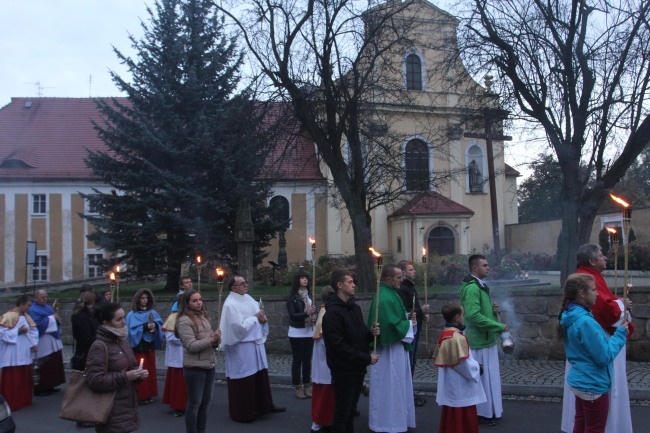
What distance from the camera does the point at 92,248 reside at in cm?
3416

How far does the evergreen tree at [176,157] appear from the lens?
19859mm

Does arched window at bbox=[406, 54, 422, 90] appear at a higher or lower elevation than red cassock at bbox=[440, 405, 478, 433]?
higher

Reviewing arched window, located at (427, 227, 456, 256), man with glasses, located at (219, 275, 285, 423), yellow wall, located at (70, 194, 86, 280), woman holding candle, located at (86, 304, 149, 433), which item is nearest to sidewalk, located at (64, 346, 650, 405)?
man with glasses, located at (219, 275, 285, 423)

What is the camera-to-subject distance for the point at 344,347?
5762 millimetres

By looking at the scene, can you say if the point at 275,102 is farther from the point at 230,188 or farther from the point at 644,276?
the point at 644,276

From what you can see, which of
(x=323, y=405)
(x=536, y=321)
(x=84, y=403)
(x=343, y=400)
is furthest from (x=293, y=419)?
(x=536, y=321)

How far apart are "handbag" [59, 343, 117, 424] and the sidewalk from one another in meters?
5.55

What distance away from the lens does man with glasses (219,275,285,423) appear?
24.4 feet

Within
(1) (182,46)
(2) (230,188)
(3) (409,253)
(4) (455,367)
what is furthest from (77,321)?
(3) (409,253)

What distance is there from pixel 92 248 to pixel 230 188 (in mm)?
17193

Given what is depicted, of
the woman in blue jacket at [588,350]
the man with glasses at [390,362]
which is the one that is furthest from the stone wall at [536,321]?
the woman in blue jacket at [588,350]

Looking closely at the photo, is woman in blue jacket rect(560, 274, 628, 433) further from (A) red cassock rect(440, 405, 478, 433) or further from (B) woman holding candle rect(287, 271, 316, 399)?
(B) woman holding candle rect(287, 271, 316, 399)

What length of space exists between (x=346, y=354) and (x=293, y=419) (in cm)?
240

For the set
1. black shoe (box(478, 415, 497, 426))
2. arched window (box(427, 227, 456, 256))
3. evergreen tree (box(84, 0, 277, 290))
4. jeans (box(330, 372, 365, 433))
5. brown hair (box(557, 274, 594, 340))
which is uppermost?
evergreen tree (box(84, 0, 277, 290))
